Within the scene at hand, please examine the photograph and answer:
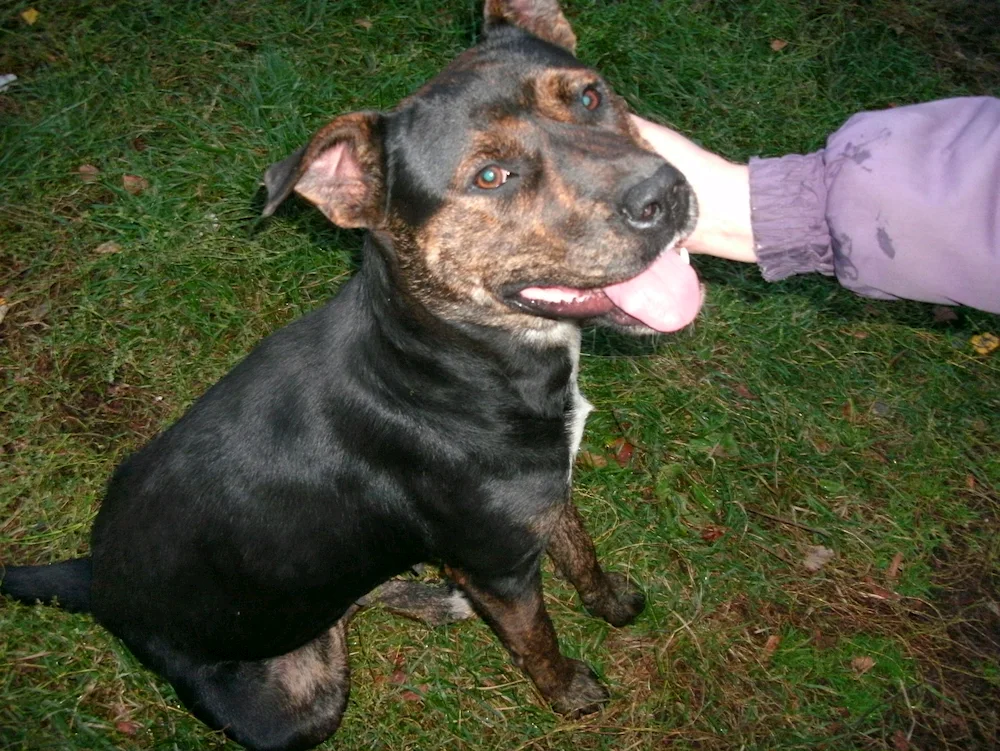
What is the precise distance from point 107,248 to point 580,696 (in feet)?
14.1

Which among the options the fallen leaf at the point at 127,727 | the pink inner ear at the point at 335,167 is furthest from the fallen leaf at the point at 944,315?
the fallen leaf at the point at 127,727

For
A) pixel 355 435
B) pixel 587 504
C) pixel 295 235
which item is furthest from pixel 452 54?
pixel 355 435

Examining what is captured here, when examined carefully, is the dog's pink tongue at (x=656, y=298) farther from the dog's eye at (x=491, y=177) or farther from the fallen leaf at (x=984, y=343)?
the fallen leaf at (x=984, y=343)

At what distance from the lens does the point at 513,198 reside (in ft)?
11.0

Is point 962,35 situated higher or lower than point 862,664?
higher

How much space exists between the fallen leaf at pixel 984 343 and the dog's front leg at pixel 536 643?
134 inches

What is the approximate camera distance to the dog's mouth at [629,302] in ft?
11.5

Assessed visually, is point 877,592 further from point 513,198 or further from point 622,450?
point 513,198

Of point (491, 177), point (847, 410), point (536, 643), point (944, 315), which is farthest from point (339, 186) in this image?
point (944, 315)

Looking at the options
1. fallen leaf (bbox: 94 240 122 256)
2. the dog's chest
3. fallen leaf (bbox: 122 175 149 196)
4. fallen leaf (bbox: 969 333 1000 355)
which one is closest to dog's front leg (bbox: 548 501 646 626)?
the dog's chest

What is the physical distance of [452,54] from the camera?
662cm

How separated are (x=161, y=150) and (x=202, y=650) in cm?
396

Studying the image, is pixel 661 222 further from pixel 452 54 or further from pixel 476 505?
pixel 452 54

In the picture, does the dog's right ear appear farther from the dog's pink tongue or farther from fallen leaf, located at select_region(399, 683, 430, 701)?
fallen leaf, located at select_region(399, 683, 430, 701)
